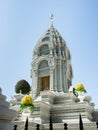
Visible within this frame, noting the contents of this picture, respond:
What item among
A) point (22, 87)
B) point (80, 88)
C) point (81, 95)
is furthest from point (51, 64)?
point (22, 87)

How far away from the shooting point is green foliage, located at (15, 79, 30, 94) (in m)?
35.3

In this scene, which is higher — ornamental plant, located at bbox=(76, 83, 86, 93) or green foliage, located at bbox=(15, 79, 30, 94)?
green foliage, located at bbox=(15, 79, 30, 94)

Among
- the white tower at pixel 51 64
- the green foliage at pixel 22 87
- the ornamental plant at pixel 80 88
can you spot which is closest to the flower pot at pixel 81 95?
the ornamental plant at pixel 80 88

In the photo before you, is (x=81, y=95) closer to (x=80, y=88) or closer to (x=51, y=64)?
(x=80, y=88)

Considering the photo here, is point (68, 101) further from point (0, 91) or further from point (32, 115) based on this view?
point (0, 91)

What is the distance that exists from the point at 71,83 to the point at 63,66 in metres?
3.57

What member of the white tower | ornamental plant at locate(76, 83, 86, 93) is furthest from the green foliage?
ornamental plant at locate(76, 83, 86, 93)

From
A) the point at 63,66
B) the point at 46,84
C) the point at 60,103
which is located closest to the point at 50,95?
the point at 60,103

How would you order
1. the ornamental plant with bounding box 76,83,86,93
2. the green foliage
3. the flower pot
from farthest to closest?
1. the green foliage
2. the ornamental plant with bounding box 76,83,86,93
3. the flower pot

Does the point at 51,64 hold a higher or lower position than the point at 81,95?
higher

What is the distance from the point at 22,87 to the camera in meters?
35.5

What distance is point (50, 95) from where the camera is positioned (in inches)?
992

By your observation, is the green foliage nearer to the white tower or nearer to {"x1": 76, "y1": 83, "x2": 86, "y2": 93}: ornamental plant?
the white tower

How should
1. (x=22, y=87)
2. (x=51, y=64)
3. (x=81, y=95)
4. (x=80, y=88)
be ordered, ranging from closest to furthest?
(x=80, y=88) < (x=81, y=95) < (x=51, y=64) < (x=22, y=87)
